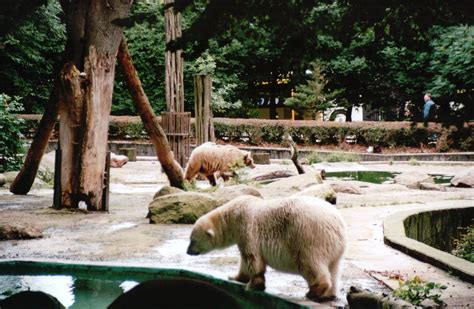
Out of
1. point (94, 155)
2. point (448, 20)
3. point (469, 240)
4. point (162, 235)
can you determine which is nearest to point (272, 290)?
point (448, 20)

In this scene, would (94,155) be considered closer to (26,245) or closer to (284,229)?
(26,245)

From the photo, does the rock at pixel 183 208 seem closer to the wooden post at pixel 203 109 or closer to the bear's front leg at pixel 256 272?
the bear's front leg at pixel 256 272

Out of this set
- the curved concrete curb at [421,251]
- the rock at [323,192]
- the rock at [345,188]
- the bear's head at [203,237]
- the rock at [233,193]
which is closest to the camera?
the bear's head at [203,237]

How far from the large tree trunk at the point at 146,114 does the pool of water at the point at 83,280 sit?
6514 millimetres

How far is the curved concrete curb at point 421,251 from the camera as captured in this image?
6.59 meters

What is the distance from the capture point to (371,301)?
5070 mm

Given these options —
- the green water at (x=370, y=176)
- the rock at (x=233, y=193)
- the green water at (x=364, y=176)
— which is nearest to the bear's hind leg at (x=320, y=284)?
the rock at (x=233, y=193)

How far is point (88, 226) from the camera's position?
10242mm

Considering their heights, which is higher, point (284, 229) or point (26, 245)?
point (284, 229)

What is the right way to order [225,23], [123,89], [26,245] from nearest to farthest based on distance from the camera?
[225,23] → [26,245] → [123,89]

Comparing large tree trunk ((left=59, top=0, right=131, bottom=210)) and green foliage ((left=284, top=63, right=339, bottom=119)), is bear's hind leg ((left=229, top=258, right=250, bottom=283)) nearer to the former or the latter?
large tree trunk ((left=59, top=0, right=131, bottom=210))

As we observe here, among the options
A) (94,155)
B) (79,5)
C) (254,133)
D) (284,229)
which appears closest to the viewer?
(284,229)

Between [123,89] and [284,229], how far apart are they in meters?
30.1

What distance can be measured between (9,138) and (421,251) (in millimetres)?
14616
